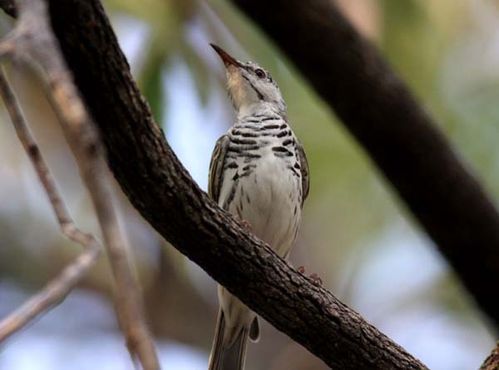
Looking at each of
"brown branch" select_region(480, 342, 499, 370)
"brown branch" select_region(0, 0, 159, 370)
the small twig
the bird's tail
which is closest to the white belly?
the bird's tail

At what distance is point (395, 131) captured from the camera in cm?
546

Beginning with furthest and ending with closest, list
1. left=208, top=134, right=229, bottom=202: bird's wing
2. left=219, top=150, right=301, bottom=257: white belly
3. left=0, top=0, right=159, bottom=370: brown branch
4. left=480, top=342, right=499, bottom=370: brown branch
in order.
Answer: left=208, top=134, right=229, bottom=202: bird's wing, left=219, top=150, right=301, bottom=257: white belly, left=480, top=342, right=499, bottom=370: brown branch, left=0, top=0, right=159, bottom=370: brown branch

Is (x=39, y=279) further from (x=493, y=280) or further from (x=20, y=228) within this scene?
(x=493, y=280)

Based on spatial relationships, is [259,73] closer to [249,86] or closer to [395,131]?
[249,86]

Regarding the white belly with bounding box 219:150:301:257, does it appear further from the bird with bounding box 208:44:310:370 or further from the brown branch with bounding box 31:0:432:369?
the brown branch with bounding box 31:0:432:369

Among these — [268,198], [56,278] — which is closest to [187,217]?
[268,198]

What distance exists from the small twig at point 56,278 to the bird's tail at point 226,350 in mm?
3460

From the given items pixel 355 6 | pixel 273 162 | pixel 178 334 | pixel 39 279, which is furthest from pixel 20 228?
pixel 273 162

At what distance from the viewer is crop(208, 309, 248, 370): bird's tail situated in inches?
194

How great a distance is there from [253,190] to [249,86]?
112 centimetres

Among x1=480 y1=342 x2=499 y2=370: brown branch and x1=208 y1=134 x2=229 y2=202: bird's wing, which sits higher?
x1=208 y1=134 x2=229 y2=202: bird's wing

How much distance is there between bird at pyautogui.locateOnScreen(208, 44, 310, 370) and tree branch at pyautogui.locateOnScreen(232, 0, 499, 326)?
46cm

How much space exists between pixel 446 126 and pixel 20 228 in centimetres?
330

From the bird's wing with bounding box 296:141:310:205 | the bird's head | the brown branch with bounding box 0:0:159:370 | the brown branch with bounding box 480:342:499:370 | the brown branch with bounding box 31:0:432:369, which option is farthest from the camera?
the bird's head
